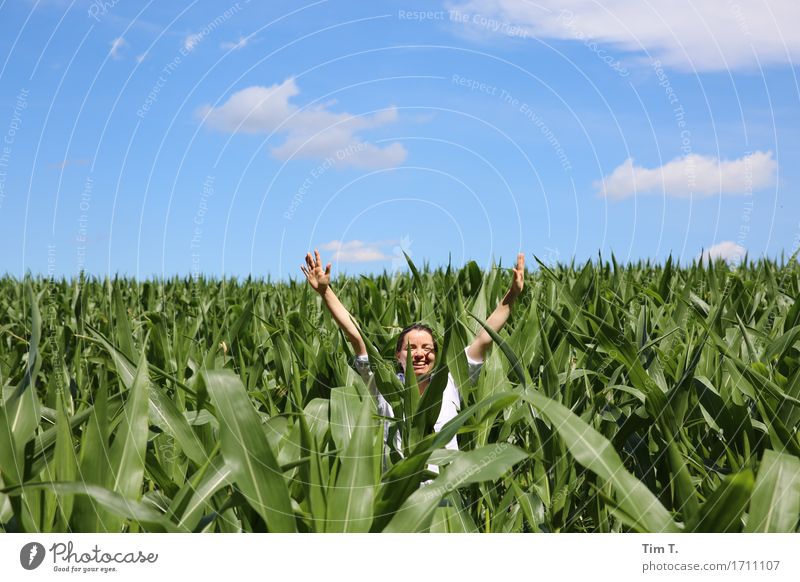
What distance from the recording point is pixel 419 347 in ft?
8.93

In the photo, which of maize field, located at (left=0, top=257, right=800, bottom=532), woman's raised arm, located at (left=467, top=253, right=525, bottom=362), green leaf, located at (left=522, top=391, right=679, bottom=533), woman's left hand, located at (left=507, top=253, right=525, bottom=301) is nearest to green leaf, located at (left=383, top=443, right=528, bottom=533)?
maize field, located at (left=0, top=257, right=800, bottom=532)

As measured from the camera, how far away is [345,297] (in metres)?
4.74

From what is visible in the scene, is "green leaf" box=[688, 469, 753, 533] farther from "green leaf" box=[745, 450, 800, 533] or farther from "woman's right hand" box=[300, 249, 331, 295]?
"woman's right hand" box=[300, 249, 331, 295]

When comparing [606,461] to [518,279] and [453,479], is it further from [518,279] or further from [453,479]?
[518,279]

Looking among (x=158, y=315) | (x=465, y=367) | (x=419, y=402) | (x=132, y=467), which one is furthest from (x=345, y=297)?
(x=132, y=467)

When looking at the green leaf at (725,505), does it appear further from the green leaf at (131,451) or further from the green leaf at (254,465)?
the green leaf at (131,451)

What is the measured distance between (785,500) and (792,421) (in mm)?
532

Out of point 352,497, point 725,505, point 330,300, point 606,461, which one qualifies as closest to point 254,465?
point 352,497

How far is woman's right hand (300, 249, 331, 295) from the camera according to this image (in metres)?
2.74

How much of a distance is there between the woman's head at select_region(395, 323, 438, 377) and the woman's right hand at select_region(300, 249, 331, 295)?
1.24 feet

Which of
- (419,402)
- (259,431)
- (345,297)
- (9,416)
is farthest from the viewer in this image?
(345,297)

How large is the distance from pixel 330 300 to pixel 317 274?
0.41ft

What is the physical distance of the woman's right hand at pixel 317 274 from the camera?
2.74m
